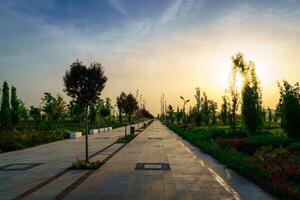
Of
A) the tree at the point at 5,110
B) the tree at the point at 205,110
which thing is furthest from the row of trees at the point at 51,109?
the tree at the point at 205,110

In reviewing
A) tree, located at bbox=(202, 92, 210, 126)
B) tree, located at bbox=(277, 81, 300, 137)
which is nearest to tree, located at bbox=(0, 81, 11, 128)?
tree, located at bbox=(202, 92, 210, 126)

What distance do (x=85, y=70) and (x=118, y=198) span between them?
795cm

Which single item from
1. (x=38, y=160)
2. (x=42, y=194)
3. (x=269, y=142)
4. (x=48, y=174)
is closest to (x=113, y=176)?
(x=48, y=174)

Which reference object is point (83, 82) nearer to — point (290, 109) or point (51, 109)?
point (290, 109)

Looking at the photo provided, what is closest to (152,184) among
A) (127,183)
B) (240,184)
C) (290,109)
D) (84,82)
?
(127,183)

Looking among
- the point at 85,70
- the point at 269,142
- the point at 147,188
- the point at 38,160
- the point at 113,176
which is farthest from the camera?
the point at 269,142

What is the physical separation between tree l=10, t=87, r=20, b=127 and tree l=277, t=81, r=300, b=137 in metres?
44.7

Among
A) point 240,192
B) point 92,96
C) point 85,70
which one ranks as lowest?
point 240,192

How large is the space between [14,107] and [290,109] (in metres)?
50.9

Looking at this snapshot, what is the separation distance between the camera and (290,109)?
1008 inches

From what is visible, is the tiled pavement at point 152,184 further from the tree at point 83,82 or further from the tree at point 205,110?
the tree at point 205,110

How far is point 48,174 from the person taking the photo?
13.3 m

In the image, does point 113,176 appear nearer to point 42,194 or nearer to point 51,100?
point 42,194

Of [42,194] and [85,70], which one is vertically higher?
[85,70]
